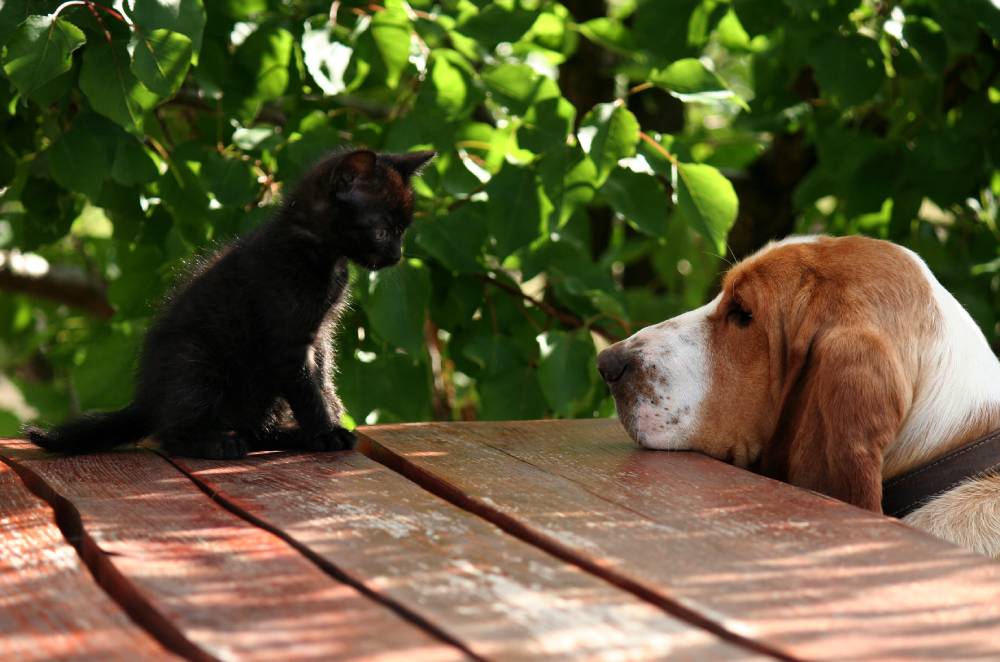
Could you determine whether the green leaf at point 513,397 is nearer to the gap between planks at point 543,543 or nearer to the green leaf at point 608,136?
the green leaf at point 608,136

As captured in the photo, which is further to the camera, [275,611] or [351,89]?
[351,89]

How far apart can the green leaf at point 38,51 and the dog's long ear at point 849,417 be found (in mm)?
2184

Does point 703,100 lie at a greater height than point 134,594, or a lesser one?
greater

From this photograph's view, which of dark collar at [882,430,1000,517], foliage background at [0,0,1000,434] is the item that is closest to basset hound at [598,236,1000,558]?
dark collar at [882,430,1000,517]

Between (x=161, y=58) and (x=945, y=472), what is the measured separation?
241cm

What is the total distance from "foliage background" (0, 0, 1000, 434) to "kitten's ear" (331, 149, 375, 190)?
627 millimetres

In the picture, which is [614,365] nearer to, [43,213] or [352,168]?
[352,168]

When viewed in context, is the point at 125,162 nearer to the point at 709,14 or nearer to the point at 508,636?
the point at 709,14

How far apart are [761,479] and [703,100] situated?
1.93 metres

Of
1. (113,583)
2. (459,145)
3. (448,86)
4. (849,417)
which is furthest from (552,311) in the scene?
(113,583)

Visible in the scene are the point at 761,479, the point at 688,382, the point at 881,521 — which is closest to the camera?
the point at 881,521

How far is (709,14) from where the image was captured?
194 inches

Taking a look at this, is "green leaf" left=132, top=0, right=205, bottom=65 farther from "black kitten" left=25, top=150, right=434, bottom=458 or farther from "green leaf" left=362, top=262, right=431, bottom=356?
"green leaf" left=362, top=262, right=431, bottom=356

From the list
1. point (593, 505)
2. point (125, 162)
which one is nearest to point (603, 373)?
point (593, 505)
